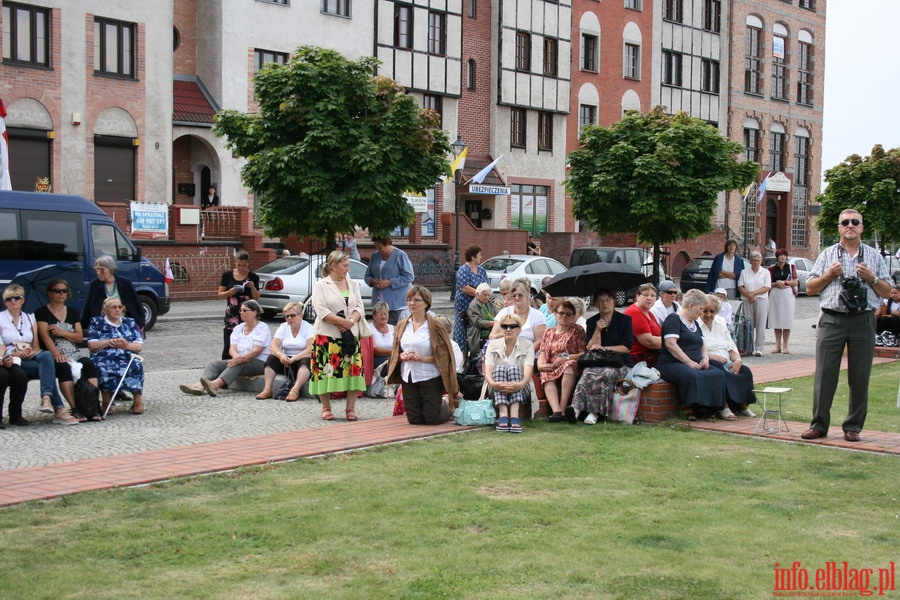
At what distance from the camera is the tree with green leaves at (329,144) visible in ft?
76.8

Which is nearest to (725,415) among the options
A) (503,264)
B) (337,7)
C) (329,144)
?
(329,144)

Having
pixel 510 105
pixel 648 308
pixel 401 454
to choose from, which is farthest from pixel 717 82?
pixel 401 454

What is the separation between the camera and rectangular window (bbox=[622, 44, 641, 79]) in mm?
50594

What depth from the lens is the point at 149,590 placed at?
5.44 m

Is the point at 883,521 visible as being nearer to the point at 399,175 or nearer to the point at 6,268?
the point at 6,268

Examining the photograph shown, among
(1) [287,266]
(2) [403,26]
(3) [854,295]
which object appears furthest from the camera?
(2) [403,26]

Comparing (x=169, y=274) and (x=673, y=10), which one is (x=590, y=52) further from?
(x=169, y=274)

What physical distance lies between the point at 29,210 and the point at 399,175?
8.07 meters

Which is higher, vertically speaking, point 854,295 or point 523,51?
point 523,51

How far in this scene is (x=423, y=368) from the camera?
11.0 meters

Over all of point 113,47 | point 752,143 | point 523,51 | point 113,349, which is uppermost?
point 523,51

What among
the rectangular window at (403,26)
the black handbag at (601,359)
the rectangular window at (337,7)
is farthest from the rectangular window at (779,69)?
the black handbag at (601,359)

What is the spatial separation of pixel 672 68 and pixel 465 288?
41.4 meters

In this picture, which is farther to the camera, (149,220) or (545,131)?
(545,131)
